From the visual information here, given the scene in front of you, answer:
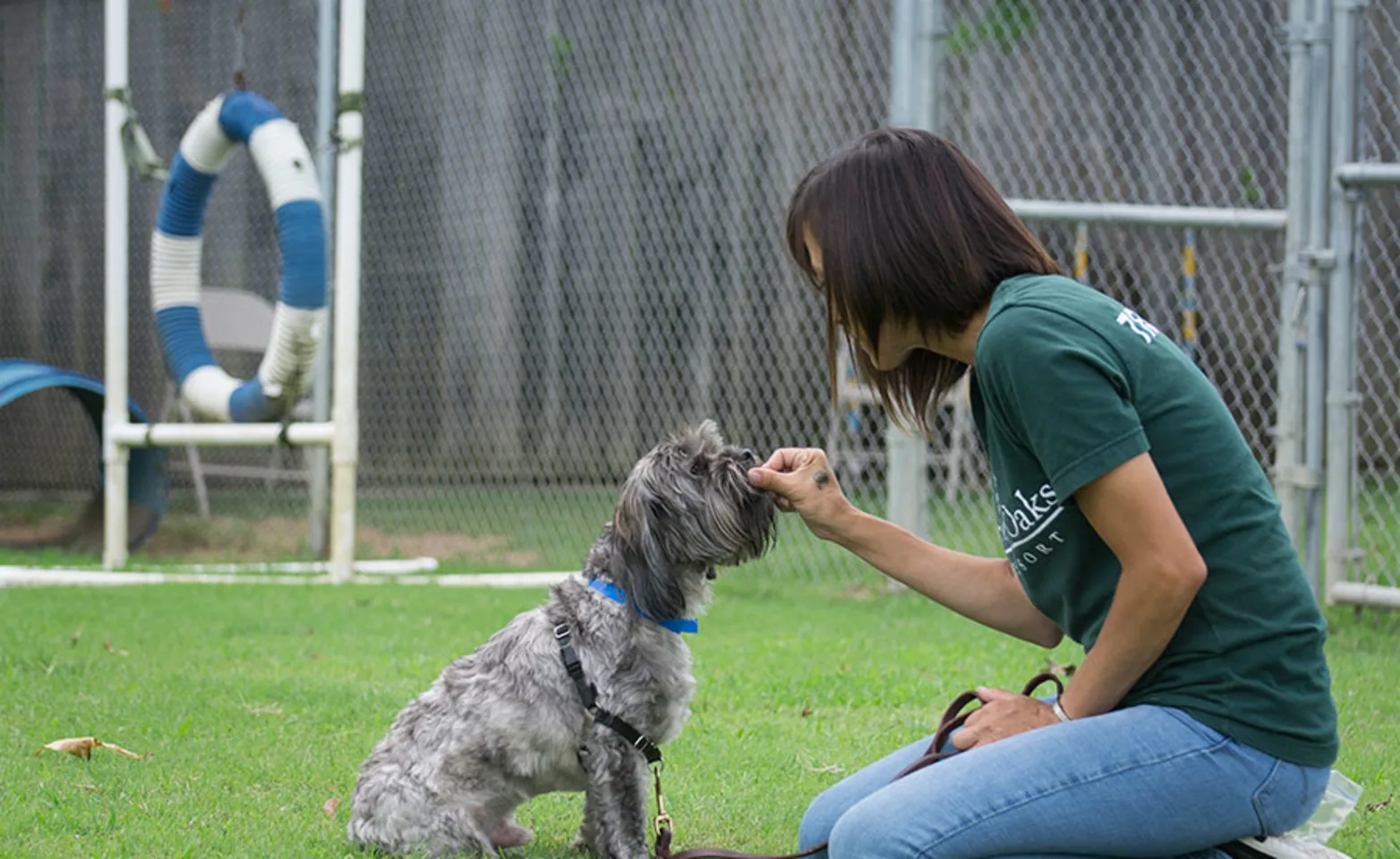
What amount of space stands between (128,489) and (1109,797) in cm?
858

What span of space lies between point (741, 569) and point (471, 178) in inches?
156

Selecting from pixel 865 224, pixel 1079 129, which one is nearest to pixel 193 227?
pixel 1079 129

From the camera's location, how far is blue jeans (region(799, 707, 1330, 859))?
2424 mm

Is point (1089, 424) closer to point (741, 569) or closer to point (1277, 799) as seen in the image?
point (1277, 799)

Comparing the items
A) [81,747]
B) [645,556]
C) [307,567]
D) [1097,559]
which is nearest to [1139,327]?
[1097,559]

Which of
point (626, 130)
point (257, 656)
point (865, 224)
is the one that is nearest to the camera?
point (865, 224)

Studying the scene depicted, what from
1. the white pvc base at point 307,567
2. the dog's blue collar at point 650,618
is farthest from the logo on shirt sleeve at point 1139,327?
the white pvc base at point 307,567

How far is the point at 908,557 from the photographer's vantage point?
3.20 meters

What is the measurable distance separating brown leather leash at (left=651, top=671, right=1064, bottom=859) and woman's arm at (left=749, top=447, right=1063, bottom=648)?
0.16 meters

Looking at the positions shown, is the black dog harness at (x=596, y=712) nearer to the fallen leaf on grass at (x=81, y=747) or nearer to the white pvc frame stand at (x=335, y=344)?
the fallen leaf on grass at (x=81, y=747)

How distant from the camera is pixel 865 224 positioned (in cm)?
261

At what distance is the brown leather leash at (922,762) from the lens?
9.53ft

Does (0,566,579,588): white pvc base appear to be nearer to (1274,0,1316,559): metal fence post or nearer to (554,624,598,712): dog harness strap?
(1274,0,1316,559): metal fence post

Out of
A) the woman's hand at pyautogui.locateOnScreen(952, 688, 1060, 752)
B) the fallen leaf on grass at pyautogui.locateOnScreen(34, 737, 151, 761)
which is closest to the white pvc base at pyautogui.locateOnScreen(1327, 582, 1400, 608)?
the woman's hand at pyautogui.locateOnScreen(952, 688, 1060, 752)
